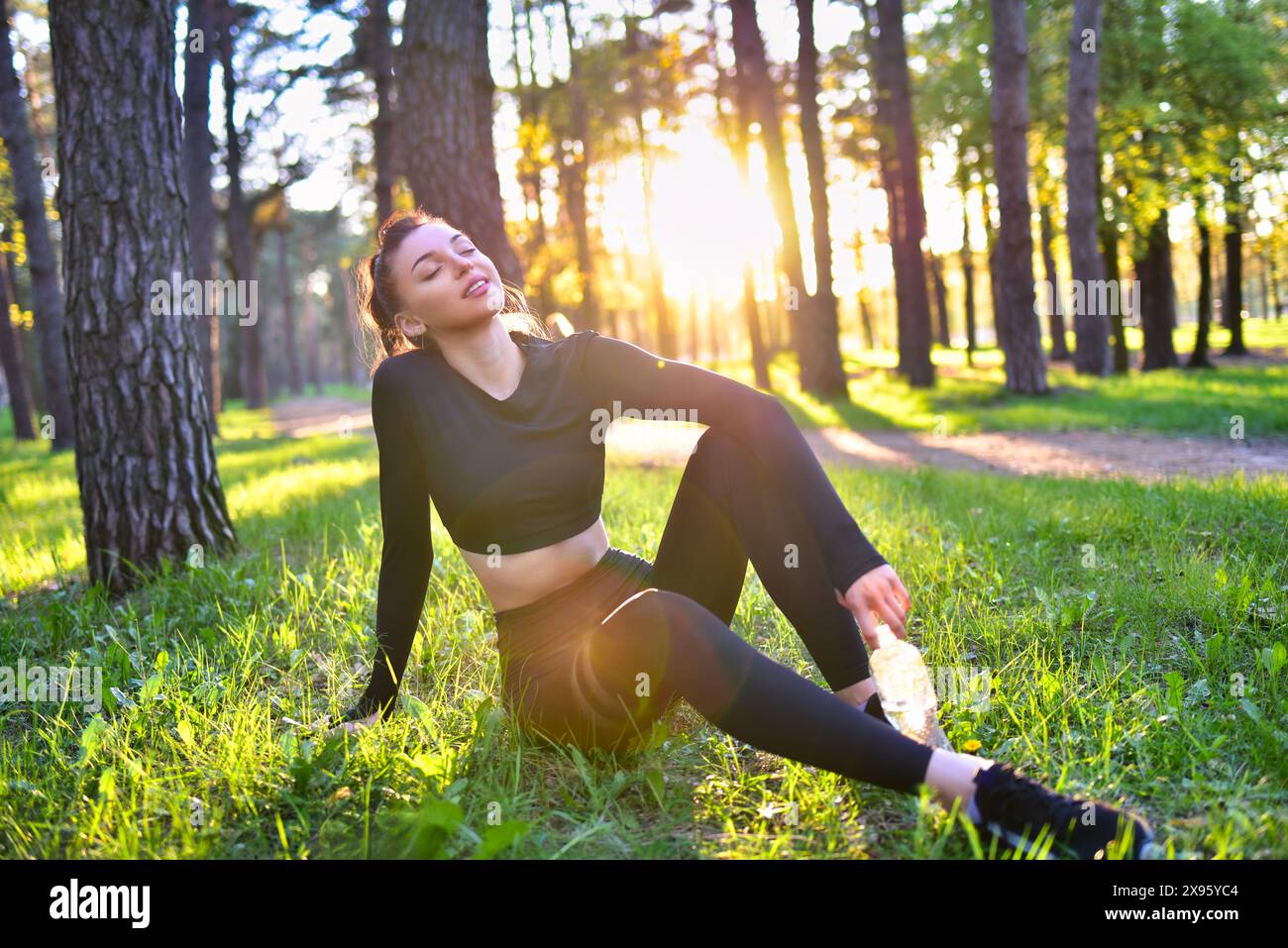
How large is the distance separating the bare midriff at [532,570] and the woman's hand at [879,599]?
2.87ft

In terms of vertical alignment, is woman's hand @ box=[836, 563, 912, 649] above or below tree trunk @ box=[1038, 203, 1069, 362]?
below

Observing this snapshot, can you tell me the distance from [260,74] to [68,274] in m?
17.5

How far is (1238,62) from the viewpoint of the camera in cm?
1706

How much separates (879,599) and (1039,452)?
756 cm

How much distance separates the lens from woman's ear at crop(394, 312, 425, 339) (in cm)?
302

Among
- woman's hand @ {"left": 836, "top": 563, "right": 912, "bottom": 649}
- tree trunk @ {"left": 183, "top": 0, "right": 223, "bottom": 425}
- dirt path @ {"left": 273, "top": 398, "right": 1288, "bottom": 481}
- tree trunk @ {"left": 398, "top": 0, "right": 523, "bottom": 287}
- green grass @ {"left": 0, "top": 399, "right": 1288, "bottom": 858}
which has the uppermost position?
tree trunk @ {"left": 183, "top": 0, "right": 223, "bottom": 425}

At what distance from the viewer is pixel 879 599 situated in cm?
236

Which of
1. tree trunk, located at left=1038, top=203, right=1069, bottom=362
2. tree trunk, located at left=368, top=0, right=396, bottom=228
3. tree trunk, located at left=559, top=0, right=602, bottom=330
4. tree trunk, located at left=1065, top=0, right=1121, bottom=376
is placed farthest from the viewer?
tree trunk, located at left=1038, top=203, right=1069, bottom=362

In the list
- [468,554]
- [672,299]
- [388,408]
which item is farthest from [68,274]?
[672,299]

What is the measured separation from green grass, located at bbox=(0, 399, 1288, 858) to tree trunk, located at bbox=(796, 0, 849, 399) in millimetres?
10038

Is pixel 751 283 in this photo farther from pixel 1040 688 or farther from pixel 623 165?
pixel 1040 688

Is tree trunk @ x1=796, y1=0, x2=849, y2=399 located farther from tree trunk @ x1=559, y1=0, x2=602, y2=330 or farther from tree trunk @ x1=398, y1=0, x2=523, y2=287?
tree trunk @ x1=398, y1=0, x2=523, y2=287

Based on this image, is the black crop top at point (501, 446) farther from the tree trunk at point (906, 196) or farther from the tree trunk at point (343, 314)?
the tree trunk at point (343, 314)

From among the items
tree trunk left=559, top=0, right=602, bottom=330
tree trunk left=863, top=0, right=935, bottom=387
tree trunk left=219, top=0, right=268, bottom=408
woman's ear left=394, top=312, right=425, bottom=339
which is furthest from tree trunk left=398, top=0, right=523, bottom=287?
tree trunk left=219, top=0, right=268, bottom=408
